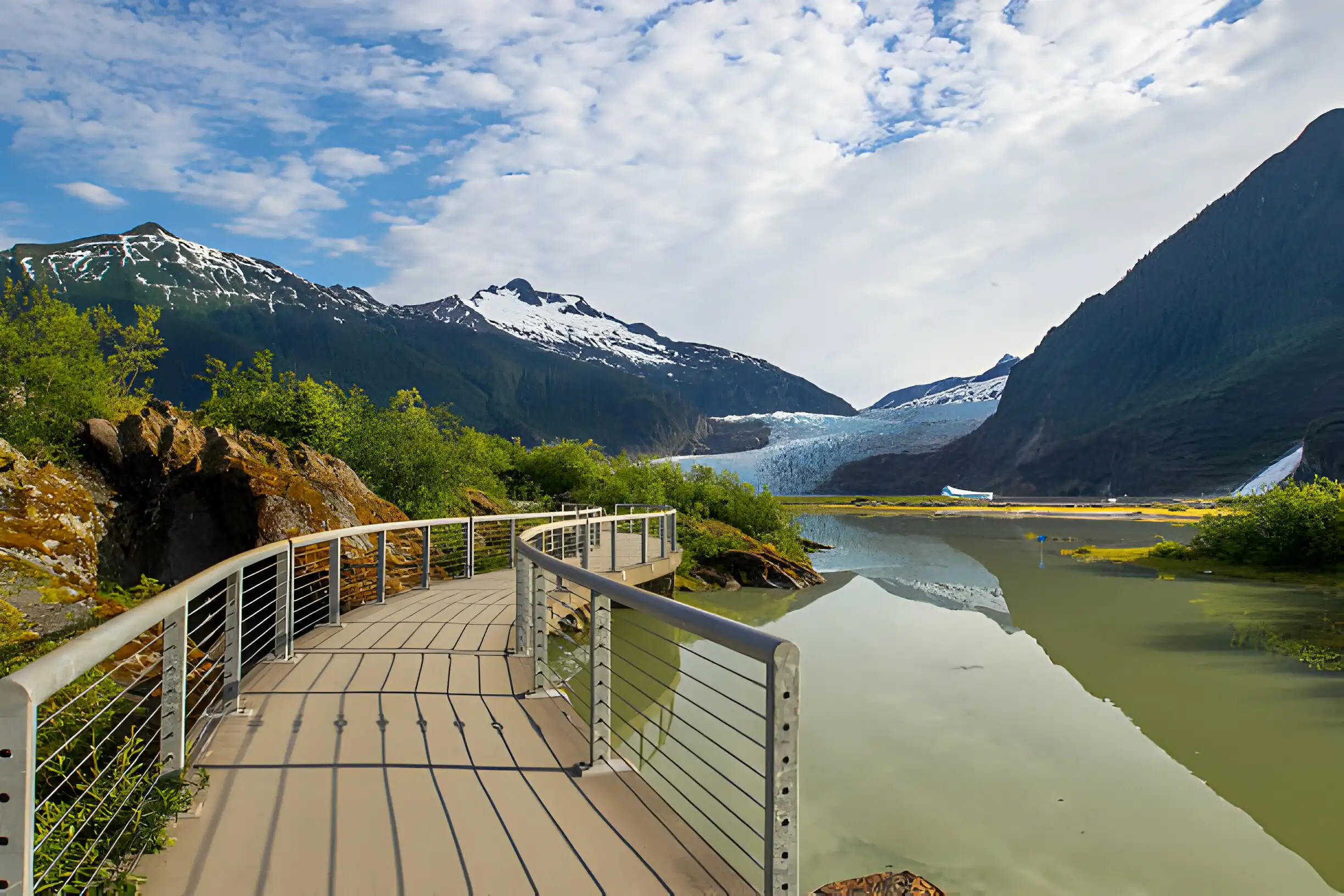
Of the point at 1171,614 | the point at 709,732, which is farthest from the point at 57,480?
the point at 1171,614

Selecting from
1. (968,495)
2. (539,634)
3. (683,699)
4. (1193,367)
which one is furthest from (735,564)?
(1193,367)

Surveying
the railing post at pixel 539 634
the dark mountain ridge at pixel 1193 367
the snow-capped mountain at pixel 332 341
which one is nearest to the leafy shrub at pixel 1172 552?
the railing post at pixel 539 634

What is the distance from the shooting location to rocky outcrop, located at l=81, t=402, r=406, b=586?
10312mm

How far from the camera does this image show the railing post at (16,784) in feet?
5.65

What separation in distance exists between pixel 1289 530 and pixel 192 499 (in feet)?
86.0

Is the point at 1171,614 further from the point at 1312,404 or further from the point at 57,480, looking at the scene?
the point at 1312,404

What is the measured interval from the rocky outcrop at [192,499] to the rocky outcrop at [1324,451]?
64411 mm

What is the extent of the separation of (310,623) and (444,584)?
1.94 m

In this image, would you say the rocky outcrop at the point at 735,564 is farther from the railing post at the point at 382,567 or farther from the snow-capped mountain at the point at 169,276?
the snow-capped mountain at the point at 169,276

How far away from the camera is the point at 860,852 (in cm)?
605

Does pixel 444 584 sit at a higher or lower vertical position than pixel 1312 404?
lower

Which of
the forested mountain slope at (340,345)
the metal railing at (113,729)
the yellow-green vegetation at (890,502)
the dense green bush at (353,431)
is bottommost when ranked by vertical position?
the yellow-green vegetation at (890,502)

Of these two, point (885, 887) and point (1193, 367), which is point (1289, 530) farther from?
point (1193, 367)

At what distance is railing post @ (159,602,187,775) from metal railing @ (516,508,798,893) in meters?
1.68
